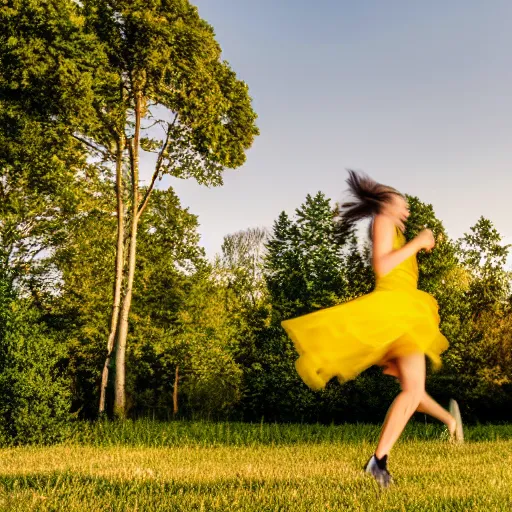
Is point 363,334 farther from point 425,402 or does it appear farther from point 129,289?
point 129,289

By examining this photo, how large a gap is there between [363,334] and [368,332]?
0.13ft

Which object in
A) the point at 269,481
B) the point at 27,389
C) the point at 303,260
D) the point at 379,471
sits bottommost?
the point at 269,481

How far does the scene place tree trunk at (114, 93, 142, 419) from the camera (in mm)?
14883

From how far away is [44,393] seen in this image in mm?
11594

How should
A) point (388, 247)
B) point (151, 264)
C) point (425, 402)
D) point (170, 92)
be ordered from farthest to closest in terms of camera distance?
point (151, 264) → point (170, 92) → point (425, 402) → point (388, 247)

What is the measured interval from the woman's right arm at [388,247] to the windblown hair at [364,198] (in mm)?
195

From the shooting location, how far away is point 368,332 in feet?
14.5

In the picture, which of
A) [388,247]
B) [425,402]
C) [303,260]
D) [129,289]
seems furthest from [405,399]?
[303,260]

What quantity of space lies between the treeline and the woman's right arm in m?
0.42

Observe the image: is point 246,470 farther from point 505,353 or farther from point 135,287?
point 505,353

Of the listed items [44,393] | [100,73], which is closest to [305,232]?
[100,73]

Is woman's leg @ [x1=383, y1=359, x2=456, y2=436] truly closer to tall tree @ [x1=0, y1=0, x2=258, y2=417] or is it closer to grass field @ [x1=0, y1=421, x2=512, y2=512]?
grass field @ [x1=0, y1=421, x2=512, y2=512]

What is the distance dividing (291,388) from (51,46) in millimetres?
12723

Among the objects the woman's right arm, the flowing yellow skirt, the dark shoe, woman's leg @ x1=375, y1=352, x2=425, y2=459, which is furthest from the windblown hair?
the dark shoe
